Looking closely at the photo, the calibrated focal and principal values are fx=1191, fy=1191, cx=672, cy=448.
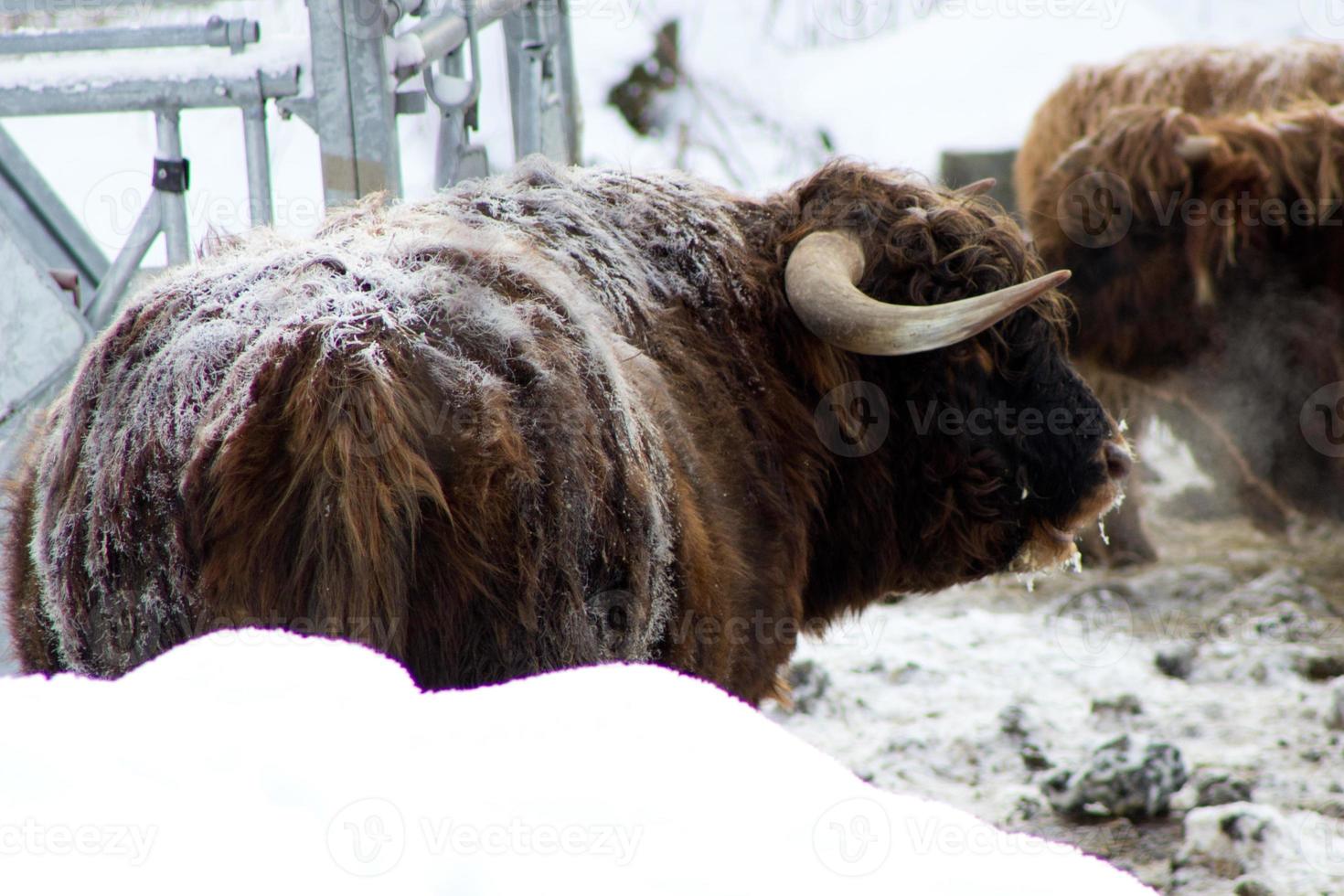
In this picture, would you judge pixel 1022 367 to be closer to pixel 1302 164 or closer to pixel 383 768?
pixel 383 768

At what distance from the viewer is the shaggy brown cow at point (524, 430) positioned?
4.70 feet

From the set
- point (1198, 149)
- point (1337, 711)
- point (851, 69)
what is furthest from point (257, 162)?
point (851, 69)

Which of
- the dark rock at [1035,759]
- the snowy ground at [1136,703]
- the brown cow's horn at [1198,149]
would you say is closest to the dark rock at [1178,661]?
the snowy ground at [1136,703]

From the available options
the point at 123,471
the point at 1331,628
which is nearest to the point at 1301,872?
the point at 1331,628

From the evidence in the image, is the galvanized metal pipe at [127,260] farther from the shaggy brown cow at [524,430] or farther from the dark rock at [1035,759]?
the dark rock at [1035,759]

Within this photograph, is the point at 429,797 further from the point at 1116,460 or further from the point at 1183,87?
the point at 1183,87

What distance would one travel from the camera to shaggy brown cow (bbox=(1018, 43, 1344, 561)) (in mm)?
4500

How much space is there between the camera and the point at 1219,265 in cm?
452

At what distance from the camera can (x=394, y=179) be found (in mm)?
2908

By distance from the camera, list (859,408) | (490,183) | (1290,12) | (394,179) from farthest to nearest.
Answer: (1290,12) < (394,179) < (859,408) < (490,183)

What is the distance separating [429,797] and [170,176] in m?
2.34

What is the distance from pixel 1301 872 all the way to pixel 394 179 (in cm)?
257

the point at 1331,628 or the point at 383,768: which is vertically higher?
the point at 383,768

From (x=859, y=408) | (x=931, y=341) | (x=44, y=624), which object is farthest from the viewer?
(x=859, y=408)
